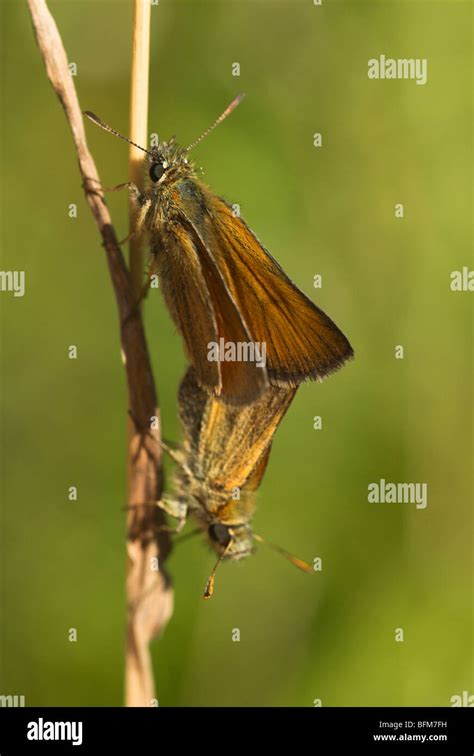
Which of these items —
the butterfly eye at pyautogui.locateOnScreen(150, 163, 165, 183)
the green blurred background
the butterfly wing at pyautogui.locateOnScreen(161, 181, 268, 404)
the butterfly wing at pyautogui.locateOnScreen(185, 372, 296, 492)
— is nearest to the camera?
the butterfly wing at pyautogui.locateOnScreen(161, 181, 268, 404)

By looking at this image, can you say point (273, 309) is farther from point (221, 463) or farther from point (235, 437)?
point (221, 463)

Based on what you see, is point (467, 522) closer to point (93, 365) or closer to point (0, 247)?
point (93, 365)

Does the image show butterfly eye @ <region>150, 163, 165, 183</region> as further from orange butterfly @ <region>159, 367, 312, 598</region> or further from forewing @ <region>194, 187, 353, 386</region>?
orange butterfly @ <region>159, 367, 312, 598</region>

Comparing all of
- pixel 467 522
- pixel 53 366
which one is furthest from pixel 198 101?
pixel 467 522

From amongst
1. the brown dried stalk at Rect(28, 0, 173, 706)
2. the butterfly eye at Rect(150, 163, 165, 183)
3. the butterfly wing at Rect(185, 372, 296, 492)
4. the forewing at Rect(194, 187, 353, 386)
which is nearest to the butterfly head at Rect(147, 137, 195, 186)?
the butterfly eye at Rect(150, 163, 165, 183)

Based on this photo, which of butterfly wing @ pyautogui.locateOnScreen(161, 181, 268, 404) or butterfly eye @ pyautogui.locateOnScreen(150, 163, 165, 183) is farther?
butterfly eye @ pyautogui.locateOnScreen(150, 163, 165, 183)

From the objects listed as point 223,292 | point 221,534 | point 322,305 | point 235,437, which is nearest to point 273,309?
point 223,292

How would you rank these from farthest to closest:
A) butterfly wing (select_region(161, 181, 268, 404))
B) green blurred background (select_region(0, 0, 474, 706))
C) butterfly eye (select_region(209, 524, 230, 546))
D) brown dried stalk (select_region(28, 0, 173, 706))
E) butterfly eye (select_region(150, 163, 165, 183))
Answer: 1. green blurred background (select_region(0, 0, 474, 706))
2. butterfly eye (select_region(209, 524, 230, 546))
3. butterfly eye (select_region(150, 163, 165, 183))
4. butterfly wing (select_region(161, 181, 268, 404))
5. brown dried stalk (select_region(28, 0, 173, 706))

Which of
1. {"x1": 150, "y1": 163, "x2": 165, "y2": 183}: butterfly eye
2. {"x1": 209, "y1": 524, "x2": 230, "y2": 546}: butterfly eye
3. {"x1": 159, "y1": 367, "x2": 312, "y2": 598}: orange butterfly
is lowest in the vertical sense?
{"x1": 209, "y1": 524, "x2": 230, "y2": 546}: butterfly eye
